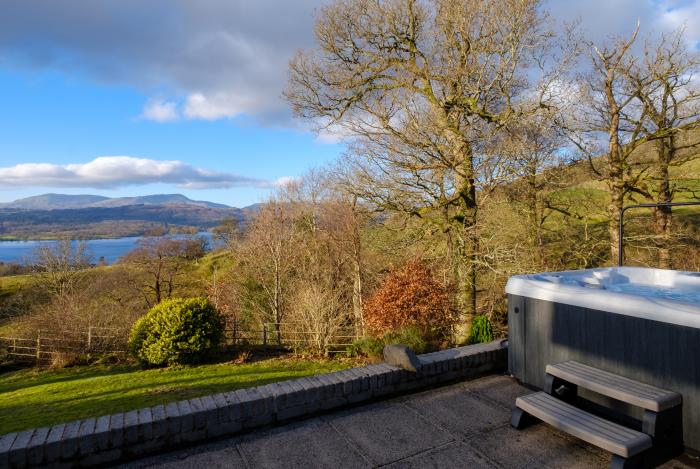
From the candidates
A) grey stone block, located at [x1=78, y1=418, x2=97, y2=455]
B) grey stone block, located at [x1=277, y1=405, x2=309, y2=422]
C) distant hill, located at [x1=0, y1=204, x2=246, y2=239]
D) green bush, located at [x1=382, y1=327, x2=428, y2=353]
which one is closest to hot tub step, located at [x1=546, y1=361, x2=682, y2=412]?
grey stone block, located at [x1=277, y1=405, x2=309, y2=422]

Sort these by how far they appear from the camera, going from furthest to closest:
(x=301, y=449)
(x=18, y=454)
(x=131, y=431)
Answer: (x=301, y=449) < (x=131, y=431) < (x=18, y=454)

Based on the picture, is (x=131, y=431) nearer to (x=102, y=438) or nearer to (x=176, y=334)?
(x=102, y=438)

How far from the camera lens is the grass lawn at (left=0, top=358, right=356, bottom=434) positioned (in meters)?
7.70

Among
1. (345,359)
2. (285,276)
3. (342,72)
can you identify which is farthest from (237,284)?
(342,72)

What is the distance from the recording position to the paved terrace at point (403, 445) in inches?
114

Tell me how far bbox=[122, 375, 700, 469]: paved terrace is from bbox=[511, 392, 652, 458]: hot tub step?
0.82ft

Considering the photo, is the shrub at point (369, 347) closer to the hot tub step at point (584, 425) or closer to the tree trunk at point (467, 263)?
the tree trunk at point (467, 263)

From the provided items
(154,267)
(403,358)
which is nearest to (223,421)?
(403,358)

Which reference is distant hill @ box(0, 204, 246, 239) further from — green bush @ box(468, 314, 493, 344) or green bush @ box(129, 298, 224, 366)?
green bush @ box(468, 314, 493, 344)

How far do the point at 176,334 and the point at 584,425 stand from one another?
11.0 meters

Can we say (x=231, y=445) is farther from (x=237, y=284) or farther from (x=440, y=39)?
(x=237, y=284)

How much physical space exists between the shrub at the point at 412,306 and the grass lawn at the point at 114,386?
5.42 feet

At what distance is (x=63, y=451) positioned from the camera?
2781 mm

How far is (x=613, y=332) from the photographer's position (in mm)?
3281
